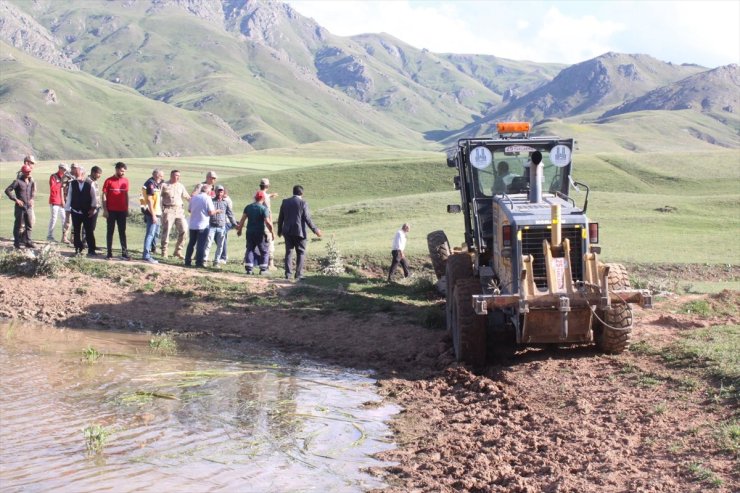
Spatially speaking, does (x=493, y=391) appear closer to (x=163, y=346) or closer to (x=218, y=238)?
(x=163, y=346)

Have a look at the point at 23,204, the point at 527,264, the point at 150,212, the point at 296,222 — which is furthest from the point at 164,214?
the point at 527,264

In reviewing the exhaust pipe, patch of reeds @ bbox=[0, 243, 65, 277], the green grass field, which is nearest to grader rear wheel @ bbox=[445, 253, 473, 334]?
the exhaust pipe

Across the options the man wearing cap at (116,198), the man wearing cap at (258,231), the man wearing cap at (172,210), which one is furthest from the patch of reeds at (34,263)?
the man wearing cap at (172,210)

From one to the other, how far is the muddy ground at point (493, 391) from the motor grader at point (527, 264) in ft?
1.81

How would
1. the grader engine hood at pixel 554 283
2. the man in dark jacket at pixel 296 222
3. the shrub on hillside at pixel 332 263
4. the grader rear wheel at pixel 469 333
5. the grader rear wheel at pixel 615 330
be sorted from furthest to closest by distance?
the shrub on hillside at pixel 332 263 < the man in dark jacket at pixel 296 222 < the grader rear wheel at pixel 469 333 < the grader rear wheel at pixel 615 330 < the grader engine hood at pixel 554 283

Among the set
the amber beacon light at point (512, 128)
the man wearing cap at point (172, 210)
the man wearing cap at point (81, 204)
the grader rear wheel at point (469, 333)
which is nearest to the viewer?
the grader rear wheel at point (469, 333)

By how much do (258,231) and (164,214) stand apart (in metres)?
3.48

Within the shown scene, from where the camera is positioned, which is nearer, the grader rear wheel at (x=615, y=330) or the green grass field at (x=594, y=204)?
the grader rear wheel at (x=615, y=330)

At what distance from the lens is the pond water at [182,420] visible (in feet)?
25.1

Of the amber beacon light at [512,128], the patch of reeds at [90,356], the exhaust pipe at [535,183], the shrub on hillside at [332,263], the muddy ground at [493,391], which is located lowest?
the muddy ground at [493,391]

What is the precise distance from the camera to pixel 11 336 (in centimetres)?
1383

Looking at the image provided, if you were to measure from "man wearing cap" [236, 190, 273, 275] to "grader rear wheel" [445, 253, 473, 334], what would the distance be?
6.00 metres

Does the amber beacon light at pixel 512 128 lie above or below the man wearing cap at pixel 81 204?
above

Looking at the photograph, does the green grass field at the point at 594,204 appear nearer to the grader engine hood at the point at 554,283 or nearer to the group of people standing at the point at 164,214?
the group of people standing at the point at 164,214
